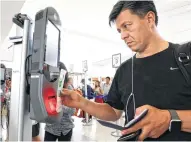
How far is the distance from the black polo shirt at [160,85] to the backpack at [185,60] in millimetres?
22

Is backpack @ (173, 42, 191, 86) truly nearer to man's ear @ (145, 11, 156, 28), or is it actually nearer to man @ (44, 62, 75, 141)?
man's ear @ (145, 11, 156, 28)

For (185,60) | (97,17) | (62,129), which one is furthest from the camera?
(97,17)

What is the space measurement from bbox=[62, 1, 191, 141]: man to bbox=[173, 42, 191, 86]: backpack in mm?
24

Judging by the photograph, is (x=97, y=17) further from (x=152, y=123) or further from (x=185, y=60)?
(x=152, y=123)

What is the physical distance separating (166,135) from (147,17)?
0.52 metres

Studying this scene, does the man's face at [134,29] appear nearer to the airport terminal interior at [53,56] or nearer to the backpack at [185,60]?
the airport terminal interior at [53,56]

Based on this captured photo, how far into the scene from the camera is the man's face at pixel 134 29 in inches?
34.4

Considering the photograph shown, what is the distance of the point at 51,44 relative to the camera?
30.9 inches

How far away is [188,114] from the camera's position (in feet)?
2.29

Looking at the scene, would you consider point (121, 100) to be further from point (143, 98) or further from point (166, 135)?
point (166, 135)

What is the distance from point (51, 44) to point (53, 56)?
2.2 inches

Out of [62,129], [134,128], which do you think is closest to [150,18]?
[134,128]

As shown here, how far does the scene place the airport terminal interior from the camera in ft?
2.31

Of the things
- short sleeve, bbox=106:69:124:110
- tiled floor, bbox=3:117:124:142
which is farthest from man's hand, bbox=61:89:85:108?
tiled floor, bbox=3:117:124:142
